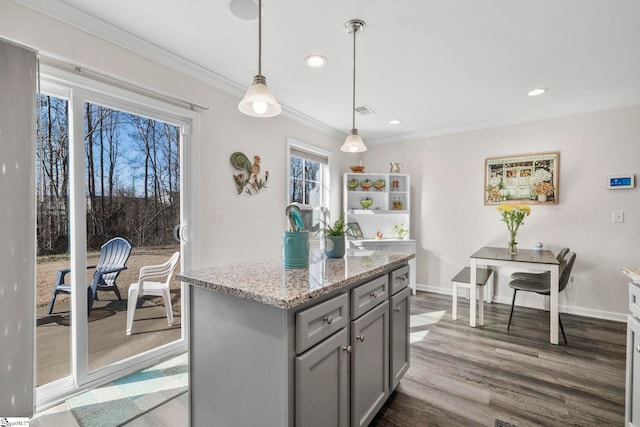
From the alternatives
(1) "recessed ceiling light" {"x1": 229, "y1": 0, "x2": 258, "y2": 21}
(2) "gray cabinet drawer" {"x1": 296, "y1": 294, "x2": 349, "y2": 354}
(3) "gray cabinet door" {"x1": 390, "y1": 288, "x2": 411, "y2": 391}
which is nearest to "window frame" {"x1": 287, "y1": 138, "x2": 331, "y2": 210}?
(1) "recessed ceiling light" {"x1": 229, "y1": 0, "x2": 258, "y2": 21}

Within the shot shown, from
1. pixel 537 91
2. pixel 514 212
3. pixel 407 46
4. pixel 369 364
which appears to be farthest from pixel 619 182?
pixel 369 364

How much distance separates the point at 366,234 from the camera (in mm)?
4922

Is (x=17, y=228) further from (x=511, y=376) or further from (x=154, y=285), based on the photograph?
(x=511, y=376)

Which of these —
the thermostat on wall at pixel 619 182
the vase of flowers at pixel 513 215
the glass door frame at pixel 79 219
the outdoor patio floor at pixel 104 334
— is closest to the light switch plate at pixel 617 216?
the thermostat on wall at pixel 619 182

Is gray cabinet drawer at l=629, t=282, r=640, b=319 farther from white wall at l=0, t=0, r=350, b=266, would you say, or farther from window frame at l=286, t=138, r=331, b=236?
window frame at l=286, t=138, r=331, b=236

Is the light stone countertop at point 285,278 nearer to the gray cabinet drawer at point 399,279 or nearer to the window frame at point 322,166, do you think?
the gray cabinet drawer at point 399,279

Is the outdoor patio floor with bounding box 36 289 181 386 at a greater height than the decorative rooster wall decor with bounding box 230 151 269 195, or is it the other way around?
the decorative rooster wall decor with bounding box 230 151 269 195

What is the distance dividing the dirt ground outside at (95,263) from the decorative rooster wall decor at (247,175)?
0.87 m

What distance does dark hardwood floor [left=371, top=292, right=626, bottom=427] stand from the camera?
1802mm

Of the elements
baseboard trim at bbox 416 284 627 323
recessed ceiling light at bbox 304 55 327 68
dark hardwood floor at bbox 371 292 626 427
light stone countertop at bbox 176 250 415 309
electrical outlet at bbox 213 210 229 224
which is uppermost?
recessed ceiling light at bbox 304 55 327 68

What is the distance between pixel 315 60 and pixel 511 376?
2.90 m

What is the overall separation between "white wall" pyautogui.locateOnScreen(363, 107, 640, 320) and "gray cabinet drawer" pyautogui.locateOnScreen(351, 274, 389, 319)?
2941mm

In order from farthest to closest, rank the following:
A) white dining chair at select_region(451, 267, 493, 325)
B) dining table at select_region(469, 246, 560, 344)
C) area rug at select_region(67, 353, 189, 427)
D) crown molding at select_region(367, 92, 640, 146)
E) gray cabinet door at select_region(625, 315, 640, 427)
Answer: crown molding at select_region(367, 92, 640, 146) → white dining chair at select_region(451, 267, 493, 325) → dining table at select_region(469, 246, 560, 344) → area rug at select_region(67, 353, 189, 427) → gray cabinet door at select_region(625, 315, 640, 427)

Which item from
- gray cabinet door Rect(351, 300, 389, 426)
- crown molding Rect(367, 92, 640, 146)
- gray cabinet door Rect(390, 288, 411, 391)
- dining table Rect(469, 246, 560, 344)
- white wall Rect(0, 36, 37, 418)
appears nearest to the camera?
gray cabinet door Rect(351, 300, 389, 426)
